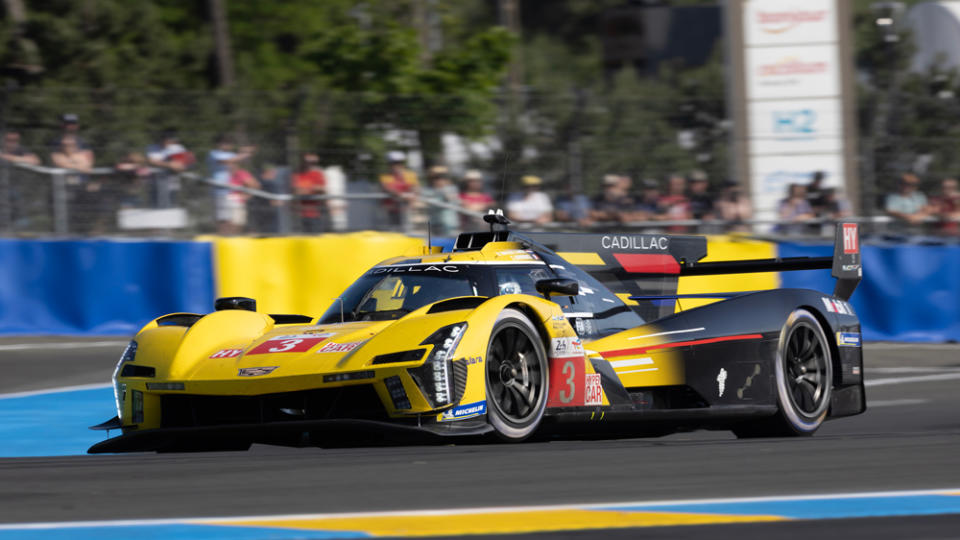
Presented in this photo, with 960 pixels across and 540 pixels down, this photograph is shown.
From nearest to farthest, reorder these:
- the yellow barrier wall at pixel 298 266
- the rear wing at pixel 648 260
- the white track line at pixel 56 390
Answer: the rear wing at pixel 648 260 < the white track line at pixel 56 390 < the yellow barrier wall at pixel 298 266

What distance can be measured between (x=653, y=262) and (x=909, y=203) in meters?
6.85

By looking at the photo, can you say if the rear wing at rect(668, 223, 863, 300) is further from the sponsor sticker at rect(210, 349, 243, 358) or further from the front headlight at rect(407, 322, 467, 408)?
the sponsor sticker at rect(210, 349, 243, 358)

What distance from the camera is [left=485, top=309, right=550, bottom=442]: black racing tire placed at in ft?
22.2

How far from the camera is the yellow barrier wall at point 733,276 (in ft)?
45.0

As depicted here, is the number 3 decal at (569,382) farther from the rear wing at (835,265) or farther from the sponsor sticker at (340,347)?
the rear wing at (835,265)

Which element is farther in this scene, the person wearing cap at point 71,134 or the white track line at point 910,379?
the person wearing cap at point 71,134

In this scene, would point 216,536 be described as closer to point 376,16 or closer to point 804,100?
point 804,100

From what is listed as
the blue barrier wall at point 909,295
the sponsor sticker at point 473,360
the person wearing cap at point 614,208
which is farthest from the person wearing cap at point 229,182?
the sponsor sticker at point 473,360

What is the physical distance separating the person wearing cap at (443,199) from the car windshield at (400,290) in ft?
20.9

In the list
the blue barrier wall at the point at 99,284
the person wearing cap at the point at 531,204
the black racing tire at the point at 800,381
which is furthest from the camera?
the person wearing cap at the point at 531,204

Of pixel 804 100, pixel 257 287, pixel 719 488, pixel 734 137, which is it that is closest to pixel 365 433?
pixel 719 488

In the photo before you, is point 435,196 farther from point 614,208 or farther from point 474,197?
point 614,208

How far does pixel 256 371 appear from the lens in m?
6.72

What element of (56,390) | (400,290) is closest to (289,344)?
(400,290)
